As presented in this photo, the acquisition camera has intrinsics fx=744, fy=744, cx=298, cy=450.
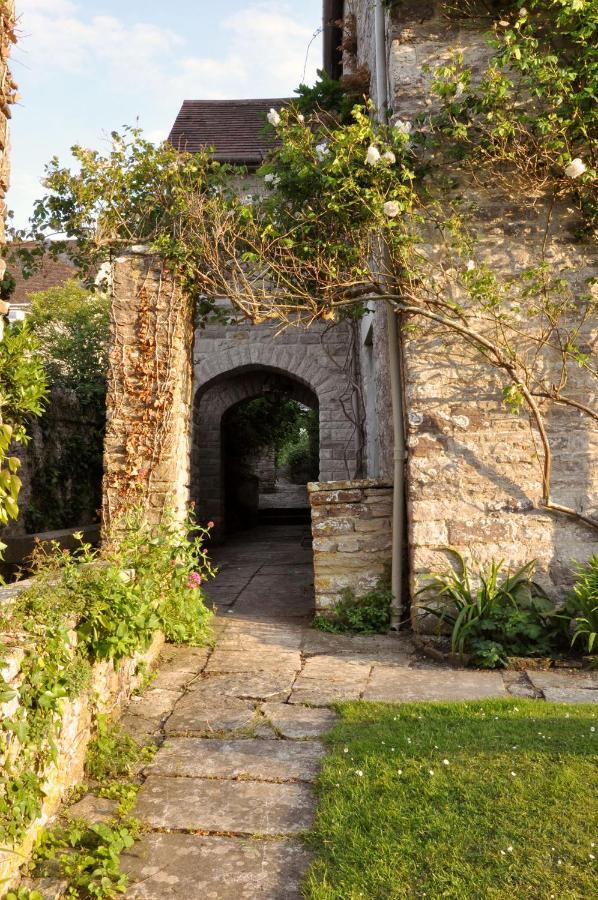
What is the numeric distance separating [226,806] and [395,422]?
138 inches

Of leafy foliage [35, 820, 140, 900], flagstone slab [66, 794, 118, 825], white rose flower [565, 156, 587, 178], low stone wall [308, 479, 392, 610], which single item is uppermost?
white rose flower [565, 156, 587, 178]

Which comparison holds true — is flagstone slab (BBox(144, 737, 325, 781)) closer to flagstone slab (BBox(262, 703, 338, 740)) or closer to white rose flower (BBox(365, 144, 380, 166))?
flagstone slab (BBox(262, 703, 338, 740))

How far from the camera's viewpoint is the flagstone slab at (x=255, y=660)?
461 centimetres

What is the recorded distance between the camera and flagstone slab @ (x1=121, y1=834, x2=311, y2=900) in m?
2.33

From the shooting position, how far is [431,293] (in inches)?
215

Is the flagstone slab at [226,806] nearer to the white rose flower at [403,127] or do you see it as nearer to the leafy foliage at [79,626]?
the leafy foliage at [79,626]

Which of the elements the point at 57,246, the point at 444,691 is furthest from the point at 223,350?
the point at 444,691

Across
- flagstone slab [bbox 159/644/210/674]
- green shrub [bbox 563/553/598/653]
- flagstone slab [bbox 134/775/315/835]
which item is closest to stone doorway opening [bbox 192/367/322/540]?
flagstone slab [bbox 159/644/210/674]

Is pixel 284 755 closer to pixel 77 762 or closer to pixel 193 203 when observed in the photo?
pixel 77 762

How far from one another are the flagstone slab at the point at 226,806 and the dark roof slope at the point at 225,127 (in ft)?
30.6

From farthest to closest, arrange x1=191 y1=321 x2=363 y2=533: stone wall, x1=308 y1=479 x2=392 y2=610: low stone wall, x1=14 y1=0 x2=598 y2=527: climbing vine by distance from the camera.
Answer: x1=191 y1=321 x2=363 y2=533: stone wall, x1=308 y1=479 x2=392 y2=610: low stone wall, x1=14 y1=0 x2=598 y2=527: climbing vine

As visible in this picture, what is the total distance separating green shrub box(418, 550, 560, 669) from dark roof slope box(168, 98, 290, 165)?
752cm

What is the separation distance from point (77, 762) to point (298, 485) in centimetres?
2058

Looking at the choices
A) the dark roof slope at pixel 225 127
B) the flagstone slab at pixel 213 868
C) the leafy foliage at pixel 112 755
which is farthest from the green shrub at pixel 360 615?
the dark roof slope at pixel 225 127
